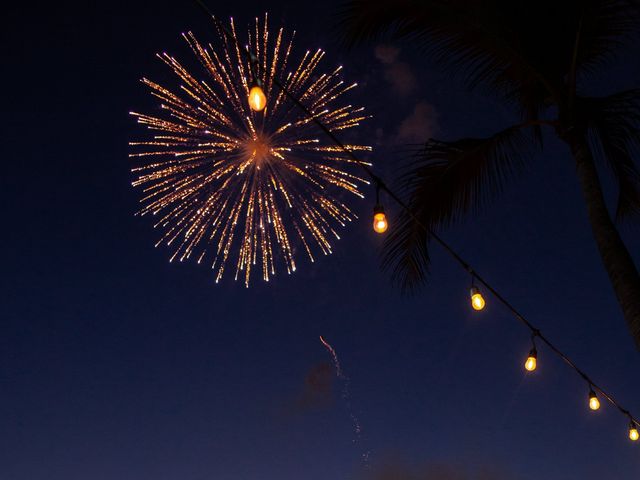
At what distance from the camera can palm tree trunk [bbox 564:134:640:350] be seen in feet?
13.4

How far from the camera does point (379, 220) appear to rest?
4.97 m

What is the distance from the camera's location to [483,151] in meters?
5.21

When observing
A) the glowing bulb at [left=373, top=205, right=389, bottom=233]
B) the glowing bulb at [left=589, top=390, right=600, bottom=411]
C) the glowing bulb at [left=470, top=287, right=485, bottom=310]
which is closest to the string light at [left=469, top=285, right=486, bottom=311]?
the glowing bulb at [left=470, top=287, right=485, bottom=310]

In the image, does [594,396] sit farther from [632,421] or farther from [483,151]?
[483,151]

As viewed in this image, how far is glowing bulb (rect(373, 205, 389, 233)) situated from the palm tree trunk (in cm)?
163

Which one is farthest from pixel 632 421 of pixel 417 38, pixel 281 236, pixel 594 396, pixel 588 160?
pixel 417 38

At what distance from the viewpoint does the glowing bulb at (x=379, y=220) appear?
493cm

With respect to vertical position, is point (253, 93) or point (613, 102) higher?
point (613, 102)

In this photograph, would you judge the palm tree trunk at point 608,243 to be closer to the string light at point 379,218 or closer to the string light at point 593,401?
the string light at point 379,218

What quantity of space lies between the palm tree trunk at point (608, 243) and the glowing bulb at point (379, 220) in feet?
5.35

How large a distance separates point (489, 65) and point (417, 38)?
0.72 meters

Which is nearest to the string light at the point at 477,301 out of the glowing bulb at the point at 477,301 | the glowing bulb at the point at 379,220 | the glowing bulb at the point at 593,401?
the glowing bulb at the point at 477,301

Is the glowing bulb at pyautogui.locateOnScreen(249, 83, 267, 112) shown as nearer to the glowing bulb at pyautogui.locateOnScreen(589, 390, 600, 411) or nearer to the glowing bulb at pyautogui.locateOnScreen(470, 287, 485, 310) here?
the glowing bulb at pyautogui.locateOnScreen(470, 287, 485, 310)

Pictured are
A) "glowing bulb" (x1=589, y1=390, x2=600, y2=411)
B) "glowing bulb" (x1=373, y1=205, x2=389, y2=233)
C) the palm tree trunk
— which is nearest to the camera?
the palm tree trunk
